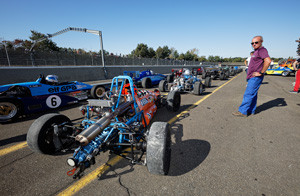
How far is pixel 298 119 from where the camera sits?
4316mm

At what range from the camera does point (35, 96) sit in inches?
184

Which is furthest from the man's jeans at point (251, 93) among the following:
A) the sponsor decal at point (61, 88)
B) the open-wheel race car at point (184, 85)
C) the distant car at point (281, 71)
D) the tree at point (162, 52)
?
the tree at point (162, 52)

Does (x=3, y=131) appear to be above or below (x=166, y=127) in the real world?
below

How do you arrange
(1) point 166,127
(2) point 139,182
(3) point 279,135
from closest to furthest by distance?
(2) point 139,182 → (1) point 166,127 → (3) point 279,135

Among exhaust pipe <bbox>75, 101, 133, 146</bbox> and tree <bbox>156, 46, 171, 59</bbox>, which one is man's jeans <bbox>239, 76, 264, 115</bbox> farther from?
tree <bbox>156, 46, 171, 59</bbox>

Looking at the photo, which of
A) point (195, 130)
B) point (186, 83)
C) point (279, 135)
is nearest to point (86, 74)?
point (186, 83)

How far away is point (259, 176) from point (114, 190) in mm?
2203

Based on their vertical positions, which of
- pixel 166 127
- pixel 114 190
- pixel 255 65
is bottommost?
pixel 114 190

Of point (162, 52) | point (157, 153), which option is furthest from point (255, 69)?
point (162, 52)

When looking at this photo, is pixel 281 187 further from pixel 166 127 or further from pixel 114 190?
pixel 114 190

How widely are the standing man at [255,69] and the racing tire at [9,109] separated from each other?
23.2ft

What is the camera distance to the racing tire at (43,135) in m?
2.34

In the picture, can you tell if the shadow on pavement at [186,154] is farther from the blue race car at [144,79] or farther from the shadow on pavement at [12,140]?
the blue race car at [144,79]

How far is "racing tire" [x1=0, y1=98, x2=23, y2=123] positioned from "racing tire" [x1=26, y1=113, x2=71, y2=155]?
8.68 ft
